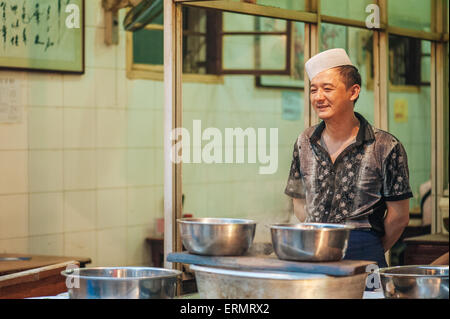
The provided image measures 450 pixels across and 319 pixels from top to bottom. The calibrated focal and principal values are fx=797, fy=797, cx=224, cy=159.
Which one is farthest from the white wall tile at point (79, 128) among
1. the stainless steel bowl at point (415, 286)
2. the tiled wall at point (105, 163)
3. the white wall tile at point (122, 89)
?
the stainless steel bowl at point (415, 286)

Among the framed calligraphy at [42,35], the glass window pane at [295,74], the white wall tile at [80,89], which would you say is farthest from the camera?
the glass window pane at [295,74]

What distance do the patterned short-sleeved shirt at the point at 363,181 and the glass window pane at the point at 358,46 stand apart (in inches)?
46.1

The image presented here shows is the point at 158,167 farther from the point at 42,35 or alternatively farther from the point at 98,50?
the point at 42,35

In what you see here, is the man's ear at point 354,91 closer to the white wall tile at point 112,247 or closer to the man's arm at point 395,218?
the man's arm at point 395,218

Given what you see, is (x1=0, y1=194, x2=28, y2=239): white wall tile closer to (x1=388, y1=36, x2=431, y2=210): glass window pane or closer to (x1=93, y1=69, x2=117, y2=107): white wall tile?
(x1=93, y1=69, x2=117, y2=107): white wall tile

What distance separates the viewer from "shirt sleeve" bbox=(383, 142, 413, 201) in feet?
9.80

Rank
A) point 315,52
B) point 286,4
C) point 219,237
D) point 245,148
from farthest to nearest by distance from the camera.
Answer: point 245,148, point 315,52, point 286,4, point 219,237

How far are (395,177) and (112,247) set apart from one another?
122 inches

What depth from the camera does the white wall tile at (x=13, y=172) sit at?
16.2 feet

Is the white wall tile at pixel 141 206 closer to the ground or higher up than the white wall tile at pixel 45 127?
closer to the ground

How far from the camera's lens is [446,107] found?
545 cm

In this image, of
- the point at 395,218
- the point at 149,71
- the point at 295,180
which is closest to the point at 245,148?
the point at 149,71

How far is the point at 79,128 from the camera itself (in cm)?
545
